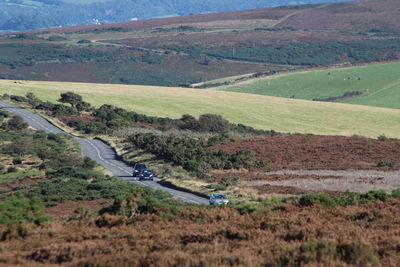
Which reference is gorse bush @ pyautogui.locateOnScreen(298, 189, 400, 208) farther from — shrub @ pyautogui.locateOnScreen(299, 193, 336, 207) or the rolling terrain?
the rolling terrain

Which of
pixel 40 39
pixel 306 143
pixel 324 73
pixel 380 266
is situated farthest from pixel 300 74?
pixel 380 266

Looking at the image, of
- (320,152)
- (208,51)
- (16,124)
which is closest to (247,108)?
(16,124)

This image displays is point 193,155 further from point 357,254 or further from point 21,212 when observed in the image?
point 357,254

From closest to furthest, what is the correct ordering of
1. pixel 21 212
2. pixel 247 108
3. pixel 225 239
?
pixel 225 239 → pixel 21 212 → pixel 247 108

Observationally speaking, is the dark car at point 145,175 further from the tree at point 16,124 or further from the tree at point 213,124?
the tree at point 213,124

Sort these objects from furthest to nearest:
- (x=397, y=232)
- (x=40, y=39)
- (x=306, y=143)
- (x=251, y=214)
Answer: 1. (x=40, y=39)
2. (x=306, y=143)
3. (x=251, y=214)
4. (x=397, y=232)

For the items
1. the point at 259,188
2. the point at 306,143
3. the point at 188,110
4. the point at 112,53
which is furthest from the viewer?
the point at 112,53

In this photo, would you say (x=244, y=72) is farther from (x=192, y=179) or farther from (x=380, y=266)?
(x=380, y=266)

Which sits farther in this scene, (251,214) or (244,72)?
(244,72)
